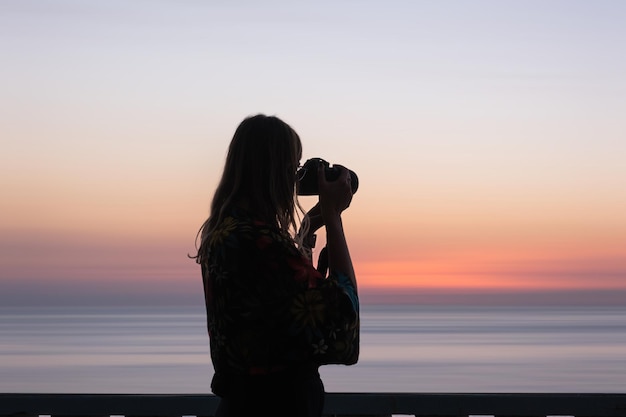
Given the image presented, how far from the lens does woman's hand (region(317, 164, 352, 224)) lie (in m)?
2.62

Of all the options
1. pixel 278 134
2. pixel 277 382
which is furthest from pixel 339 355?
pixel 278 134

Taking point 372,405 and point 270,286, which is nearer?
point 270,286

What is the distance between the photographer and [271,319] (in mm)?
2432

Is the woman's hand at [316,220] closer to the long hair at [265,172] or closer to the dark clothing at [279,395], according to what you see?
the long hair at [265,172]

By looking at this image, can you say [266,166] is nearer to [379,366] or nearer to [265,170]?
[265,170]

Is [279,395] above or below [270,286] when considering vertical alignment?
below

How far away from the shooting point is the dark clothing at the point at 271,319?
2.41 m

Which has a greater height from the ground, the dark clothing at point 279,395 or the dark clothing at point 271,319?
the dark clothing at point 271,319

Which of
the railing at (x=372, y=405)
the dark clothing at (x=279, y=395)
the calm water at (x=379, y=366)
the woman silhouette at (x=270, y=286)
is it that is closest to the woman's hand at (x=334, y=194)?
the woman silhouette at (x=270, y=286)

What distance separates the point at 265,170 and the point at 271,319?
388 millimetres

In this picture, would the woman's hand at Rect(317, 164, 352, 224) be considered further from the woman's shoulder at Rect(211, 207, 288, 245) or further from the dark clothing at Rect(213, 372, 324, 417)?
the dark clothing at Rect(213, 372, 324, 417)

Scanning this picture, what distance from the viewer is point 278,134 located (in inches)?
102

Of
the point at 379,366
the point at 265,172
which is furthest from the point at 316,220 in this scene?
the point at 379,366

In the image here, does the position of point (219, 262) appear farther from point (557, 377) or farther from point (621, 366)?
point (621, 366)
